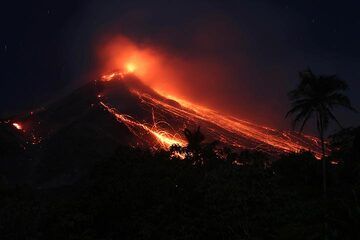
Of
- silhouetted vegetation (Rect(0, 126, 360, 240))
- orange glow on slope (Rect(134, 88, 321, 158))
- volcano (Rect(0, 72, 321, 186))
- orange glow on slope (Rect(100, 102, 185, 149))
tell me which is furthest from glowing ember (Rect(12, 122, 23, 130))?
silhouetted vegetation (Rect(0, 126, 360, 240))

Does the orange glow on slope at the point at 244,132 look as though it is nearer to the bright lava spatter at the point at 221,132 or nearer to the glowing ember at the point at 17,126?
the bright lava spatter at the point at 221,132

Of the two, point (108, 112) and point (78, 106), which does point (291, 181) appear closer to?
point (108, 112)

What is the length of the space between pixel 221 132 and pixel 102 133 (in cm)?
2658

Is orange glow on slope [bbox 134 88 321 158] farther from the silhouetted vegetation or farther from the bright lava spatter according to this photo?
the silhouetted vegetation

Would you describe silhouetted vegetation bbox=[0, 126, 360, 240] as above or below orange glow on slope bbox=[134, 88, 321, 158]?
below

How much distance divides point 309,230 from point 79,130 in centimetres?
9927

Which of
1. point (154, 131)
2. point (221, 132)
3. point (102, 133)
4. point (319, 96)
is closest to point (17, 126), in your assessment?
point (102, 133)

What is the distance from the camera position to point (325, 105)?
42500 millimetres

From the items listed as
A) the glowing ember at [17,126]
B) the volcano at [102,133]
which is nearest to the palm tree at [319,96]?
the volcano at [102,133]

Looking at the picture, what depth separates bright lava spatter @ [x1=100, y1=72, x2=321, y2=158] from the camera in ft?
335

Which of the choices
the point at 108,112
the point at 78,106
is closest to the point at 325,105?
the point at 108,112

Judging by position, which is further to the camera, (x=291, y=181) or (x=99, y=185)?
(x=291, y=181)

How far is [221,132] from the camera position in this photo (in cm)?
10956

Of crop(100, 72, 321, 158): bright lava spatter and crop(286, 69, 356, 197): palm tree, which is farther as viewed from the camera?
crop(100, 72, 321, 158): bright lava spatter
